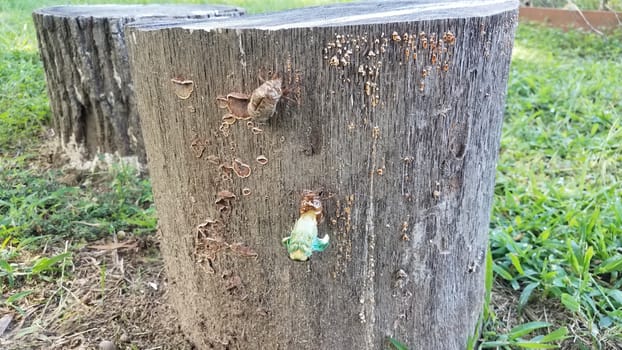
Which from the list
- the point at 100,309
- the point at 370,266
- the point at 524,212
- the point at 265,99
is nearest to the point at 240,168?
the point at 265,99

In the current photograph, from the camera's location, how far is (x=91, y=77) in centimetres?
239

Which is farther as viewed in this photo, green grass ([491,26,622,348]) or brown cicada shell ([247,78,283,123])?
green grass ([491,26,622,348])

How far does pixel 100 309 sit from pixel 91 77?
4.20 ft

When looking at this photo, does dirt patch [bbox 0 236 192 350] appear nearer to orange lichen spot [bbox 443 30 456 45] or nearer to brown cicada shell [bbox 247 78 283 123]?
brown cicada shell [bbox 247 78 283 123]

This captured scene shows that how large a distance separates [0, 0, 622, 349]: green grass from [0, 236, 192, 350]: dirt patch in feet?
0.22

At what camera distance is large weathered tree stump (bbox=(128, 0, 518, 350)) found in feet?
3.29

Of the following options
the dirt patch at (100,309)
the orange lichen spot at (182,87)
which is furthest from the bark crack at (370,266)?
the dirt patch at (100,309)

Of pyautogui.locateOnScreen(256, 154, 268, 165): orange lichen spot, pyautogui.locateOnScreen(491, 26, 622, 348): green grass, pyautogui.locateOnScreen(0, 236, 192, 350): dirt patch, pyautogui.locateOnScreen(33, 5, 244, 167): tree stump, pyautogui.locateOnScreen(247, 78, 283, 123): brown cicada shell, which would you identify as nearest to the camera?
pyautogui.locateOnScreen(247, 78, 283, 123): brown cicada shell

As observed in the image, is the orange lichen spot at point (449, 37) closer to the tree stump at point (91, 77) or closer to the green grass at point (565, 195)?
the green grass at point (565, 195)

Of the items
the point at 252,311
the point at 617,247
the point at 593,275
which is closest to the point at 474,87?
the point at 252,311

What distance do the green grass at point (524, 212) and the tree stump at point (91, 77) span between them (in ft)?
0.55

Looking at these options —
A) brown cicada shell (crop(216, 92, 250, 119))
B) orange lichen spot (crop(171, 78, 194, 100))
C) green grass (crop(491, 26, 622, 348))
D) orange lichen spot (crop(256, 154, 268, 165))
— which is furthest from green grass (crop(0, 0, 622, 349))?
orange lichen spot (crop(171, 78, 194, 100))

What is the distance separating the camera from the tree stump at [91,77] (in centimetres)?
231

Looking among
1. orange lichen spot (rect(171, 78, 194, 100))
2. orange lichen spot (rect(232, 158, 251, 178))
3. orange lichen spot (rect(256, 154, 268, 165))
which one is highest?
orange lichen spot (rect(171, 78, 194, 100))
